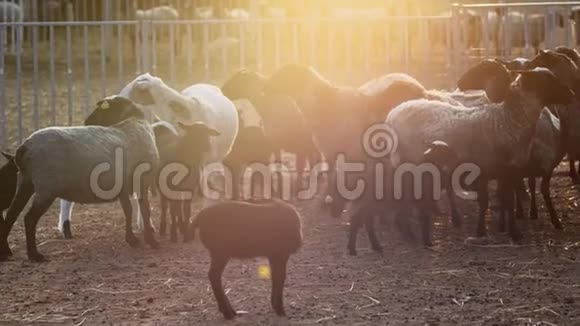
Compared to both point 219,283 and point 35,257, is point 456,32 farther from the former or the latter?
point 219,283

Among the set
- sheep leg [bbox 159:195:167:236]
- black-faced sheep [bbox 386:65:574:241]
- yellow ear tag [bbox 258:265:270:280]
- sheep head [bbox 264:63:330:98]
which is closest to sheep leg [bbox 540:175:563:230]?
black-faced sheep [bbox 386:65:574:241]

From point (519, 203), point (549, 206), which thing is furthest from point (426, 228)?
point (519, 203)

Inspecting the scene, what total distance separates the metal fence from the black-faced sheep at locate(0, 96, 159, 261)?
424 centimetres

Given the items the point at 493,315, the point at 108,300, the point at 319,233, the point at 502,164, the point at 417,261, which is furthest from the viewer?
the point at 319,233

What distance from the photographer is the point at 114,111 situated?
10.1 meters

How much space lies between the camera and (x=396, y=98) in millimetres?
10969

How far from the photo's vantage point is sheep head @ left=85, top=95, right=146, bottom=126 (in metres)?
10.1

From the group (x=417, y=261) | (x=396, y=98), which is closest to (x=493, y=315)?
(x=417, y=261)

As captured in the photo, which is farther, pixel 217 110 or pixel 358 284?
pixel 217 110

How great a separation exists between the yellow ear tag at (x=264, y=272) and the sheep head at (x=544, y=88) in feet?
8.98

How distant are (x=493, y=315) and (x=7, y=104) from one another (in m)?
13.7

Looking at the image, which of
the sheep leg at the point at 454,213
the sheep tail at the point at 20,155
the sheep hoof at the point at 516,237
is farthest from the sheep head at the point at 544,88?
the sheep tail at the point at 20,155

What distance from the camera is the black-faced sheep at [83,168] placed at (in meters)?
8.78

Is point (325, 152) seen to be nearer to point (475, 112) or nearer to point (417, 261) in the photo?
point (475, 112)
